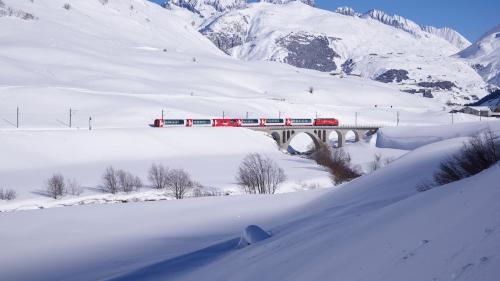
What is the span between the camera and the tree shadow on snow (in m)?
14.8

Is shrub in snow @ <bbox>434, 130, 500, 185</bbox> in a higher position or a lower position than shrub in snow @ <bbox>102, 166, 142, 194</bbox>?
higher

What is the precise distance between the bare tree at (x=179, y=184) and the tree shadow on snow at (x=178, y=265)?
28861 millimetres

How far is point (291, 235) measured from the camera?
14.7 m

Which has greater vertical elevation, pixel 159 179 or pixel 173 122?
pixel 173 122

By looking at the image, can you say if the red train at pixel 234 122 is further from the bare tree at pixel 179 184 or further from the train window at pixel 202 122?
the bare tree at pixel 179 184

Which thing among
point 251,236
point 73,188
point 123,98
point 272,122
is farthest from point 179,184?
point 123,98

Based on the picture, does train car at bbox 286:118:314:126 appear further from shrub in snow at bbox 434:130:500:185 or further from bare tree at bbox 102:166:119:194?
shrub in snow at bbox 434:130:500:185

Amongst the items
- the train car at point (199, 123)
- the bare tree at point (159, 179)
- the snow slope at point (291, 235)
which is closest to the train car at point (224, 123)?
the train car at point (199, 123)

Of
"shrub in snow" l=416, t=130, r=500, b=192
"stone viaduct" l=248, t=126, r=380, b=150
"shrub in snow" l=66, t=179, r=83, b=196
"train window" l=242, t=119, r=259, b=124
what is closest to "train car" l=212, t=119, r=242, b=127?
"train window" l=242, t=119, r=259, b=124

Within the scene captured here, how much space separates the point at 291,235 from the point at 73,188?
36118 millimetres

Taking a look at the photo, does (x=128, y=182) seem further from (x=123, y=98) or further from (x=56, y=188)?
(x=123, y=98)

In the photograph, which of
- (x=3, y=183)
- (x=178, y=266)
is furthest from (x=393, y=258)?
(x=3, y=183)

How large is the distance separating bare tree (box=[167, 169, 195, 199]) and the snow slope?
18.1m

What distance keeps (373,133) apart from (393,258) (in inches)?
3852
